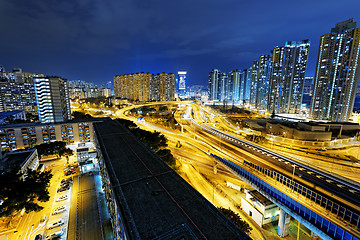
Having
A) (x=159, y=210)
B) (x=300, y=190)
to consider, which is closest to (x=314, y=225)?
(x=300, y=190)

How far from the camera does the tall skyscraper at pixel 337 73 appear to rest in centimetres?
7131

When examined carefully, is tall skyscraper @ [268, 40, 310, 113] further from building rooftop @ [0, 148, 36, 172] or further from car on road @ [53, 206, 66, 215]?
building rooftop @ [0, 148, 36, 172]

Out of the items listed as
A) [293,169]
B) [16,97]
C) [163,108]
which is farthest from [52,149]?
[16,97]

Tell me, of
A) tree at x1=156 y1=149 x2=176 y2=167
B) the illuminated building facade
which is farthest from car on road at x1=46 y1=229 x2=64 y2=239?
the illuminated building facade

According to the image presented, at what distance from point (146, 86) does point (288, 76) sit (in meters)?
111

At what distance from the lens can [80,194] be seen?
29438mm

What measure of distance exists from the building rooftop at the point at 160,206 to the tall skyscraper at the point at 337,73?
98904 mm

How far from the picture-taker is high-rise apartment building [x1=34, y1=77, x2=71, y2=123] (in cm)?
5731

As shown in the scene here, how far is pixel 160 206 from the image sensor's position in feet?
46.8

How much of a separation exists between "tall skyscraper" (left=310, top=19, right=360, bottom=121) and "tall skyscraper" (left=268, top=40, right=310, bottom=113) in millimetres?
19586

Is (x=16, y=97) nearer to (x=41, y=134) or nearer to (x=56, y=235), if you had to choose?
(x=41, y=134)

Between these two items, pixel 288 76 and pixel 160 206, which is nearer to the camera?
pixel 160 206

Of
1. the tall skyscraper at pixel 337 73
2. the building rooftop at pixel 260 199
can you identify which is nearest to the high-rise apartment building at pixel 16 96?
the building rooftop at pixel 260 199

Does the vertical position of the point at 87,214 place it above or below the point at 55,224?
above
